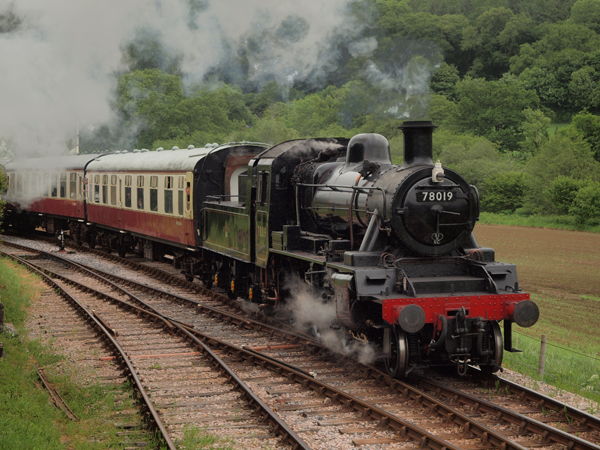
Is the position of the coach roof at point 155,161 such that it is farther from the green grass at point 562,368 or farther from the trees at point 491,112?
the trees at point 491,112

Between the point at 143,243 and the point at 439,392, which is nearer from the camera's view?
the point at 439,392

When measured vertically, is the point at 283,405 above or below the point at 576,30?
below

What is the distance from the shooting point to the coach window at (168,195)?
690 inches

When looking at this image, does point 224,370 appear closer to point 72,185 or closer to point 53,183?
point 72,185

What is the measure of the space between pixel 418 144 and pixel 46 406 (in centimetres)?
553

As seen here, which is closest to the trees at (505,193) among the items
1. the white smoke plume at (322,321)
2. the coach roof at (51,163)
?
the coach roof at (51,163)

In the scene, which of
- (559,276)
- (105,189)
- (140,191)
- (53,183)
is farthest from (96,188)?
(559,276)

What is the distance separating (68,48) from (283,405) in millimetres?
14143

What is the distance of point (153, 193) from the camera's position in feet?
62.4

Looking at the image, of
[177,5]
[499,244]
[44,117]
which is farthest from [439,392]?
[499,244]

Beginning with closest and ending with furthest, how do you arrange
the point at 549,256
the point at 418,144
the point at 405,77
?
the point at 418,144 → the point at 405,77 → the point at 549,256

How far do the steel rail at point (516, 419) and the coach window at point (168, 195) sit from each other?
35.0ft

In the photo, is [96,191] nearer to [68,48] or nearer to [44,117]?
[44,117]

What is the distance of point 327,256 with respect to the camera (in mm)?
9305
